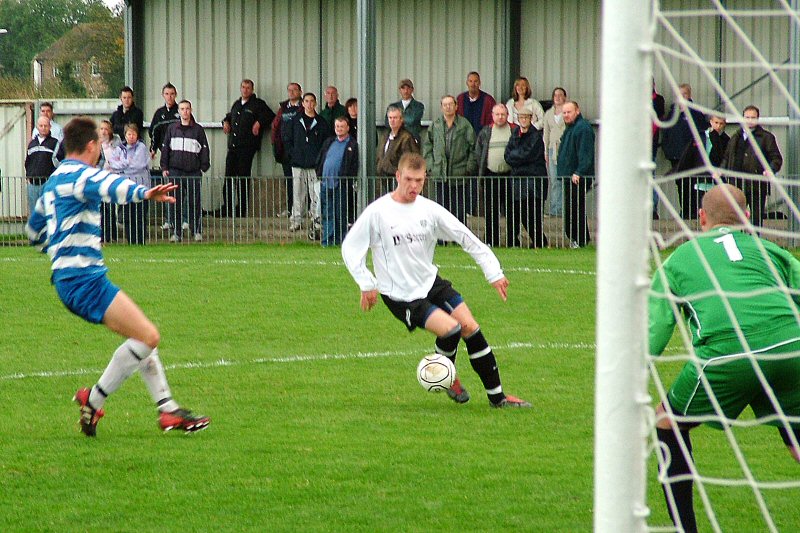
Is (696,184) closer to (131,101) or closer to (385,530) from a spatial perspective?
(131,101)

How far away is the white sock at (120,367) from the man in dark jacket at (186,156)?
12912 mm

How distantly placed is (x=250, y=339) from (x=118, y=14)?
53.8 m

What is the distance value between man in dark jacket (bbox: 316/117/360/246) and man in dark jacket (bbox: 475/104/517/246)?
2.04m

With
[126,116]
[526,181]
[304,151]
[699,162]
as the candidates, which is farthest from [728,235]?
[126,116]

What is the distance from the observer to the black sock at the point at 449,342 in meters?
8.33

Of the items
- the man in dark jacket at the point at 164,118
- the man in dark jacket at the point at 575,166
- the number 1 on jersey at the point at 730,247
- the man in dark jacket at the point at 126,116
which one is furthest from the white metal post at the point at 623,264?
the man in dark jacket at the point at 126,116

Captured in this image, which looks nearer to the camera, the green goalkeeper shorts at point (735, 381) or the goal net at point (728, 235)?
the goal net at point (728, 235)

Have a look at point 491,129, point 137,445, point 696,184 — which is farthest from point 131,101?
point 137,445

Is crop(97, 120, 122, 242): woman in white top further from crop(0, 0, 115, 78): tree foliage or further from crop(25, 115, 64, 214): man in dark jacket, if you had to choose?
crop(0, 0, 115, 78): tree foliage

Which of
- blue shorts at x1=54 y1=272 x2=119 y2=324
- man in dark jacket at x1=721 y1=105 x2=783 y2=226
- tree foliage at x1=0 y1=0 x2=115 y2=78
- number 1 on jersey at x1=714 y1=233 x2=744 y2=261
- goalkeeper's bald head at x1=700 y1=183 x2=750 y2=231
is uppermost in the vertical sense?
tree foliage at x1=0 y1=0 x2=115 y2=78

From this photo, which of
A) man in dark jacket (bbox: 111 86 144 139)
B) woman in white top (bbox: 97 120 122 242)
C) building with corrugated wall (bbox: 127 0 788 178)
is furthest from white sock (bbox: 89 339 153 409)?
building with corrugated wall (bbox: 127 0 788 178)

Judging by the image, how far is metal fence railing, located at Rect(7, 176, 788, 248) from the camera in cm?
1831

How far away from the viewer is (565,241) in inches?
731

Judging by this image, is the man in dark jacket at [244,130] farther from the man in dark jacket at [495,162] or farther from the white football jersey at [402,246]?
the white football jersey at [402,246]
